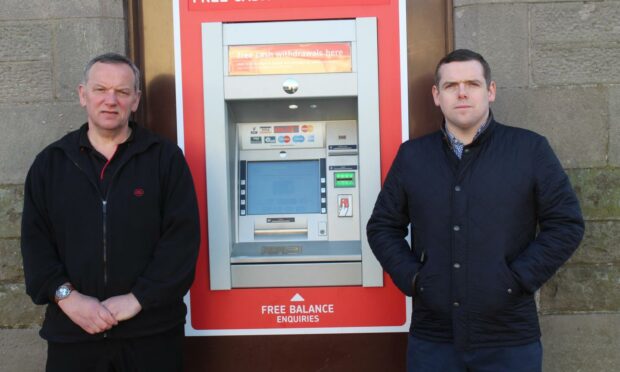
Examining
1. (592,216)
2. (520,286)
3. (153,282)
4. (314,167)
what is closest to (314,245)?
(314,167)

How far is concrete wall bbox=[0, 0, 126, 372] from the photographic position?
2879mm

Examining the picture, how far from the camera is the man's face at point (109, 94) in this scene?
7.61 feet

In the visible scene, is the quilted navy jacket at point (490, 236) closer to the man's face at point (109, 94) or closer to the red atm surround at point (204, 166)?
the red atm surround at point (204, 166)

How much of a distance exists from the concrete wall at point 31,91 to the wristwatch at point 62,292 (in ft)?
2.75

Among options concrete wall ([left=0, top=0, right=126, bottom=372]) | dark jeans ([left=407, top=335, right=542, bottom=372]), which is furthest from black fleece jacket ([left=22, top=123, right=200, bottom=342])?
dark jeans ([left=407, top=335, right=542, bottom=372])

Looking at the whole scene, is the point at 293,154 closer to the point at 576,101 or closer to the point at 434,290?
the point at 434,290

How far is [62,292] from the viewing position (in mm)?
2219

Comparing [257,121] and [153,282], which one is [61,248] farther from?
[257,121]

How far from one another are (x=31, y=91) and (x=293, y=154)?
133cm

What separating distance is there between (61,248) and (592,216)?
2397 mm

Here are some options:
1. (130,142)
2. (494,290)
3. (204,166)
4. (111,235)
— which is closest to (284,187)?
(204,166)

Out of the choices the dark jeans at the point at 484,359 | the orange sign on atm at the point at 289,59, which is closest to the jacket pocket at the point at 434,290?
the dark jeans at the point at 484,359

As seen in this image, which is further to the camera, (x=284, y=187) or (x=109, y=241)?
(x=284, y=187)

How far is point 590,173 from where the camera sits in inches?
111
